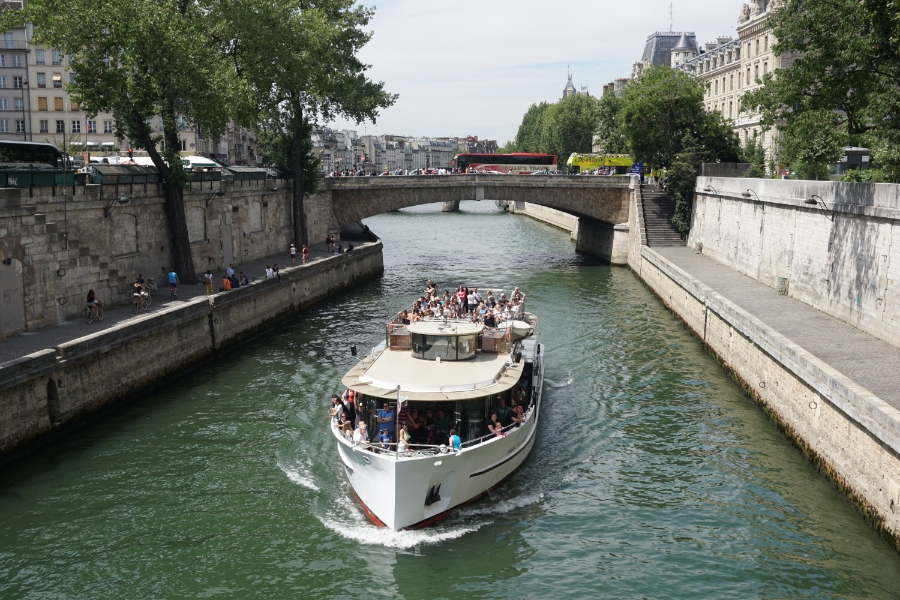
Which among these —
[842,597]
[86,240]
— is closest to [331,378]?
[86,240]

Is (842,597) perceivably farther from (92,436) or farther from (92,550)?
(92,436)

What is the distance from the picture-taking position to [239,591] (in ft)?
52.4

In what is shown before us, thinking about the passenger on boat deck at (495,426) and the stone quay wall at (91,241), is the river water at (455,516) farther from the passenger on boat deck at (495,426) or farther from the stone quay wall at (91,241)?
the stone quay wall at (91,241)

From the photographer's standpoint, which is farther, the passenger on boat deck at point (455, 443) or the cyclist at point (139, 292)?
the cyclist at point (139, 292)

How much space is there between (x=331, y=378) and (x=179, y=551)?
13.0 metres

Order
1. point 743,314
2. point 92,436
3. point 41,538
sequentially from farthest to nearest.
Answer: point 743,314
point 92,436
point 41,538

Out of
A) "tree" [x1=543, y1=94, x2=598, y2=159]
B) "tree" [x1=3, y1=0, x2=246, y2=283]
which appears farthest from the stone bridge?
"tree" [x1=543, y1=94, x2=598, y2=159]

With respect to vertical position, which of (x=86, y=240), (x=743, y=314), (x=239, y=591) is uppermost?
(x=86, y=240)

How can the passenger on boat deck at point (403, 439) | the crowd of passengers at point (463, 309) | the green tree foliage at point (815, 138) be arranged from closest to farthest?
the passenger on boat deck at point (403, 439), the crowd of passengers at point (463, 309), the green tree foliage at point (815, 138)

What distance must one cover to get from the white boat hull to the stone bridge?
137 feet

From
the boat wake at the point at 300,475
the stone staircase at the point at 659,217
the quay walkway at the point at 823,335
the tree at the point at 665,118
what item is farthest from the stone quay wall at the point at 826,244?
the boat wake at the point at 300,475

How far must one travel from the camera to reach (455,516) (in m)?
19.0

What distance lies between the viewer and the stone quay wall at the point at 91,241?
2728 centimetres

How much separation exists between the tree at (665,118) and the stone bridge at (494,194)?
275cm
